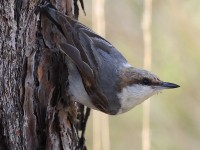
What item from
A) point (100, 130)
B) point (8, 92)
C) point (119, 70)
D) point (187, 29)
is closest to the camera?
point (8, 92)

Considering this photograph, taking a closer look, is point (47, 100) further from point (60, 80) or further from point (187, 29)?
point (187, 29)

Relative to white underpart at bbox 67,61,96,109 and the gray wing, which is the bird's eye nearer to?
the gray wing

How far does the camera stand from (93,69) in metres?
2.40

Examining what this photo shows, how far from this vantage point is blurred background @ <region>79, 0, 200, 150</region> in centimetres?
382

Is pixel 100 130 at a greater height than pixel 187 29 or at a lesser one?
lesser

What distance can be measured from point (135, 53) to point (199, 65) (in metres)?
0.42

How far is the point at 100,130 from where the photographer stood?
2938mm

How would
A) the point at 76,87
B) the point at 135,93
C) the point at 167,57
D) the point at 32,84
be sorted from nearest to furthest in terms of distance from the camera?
1. the point at 32,84
2. the point at 76,87
3. the point at 135,93
4. the point at 167,57

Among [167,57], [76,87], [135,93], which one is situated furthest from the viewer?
[167,57]

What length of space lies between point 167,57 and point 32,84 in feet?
6.87

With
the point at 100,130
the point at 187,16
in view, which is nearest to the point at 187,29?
the point at 187,16

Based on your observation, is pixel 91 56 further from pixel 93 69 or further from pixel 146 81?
pixel 146 81

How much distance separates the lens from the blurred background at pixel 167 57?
3820 mm

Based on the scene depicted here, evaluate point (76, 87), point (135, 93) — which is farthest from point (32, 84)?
point (135, 93)
